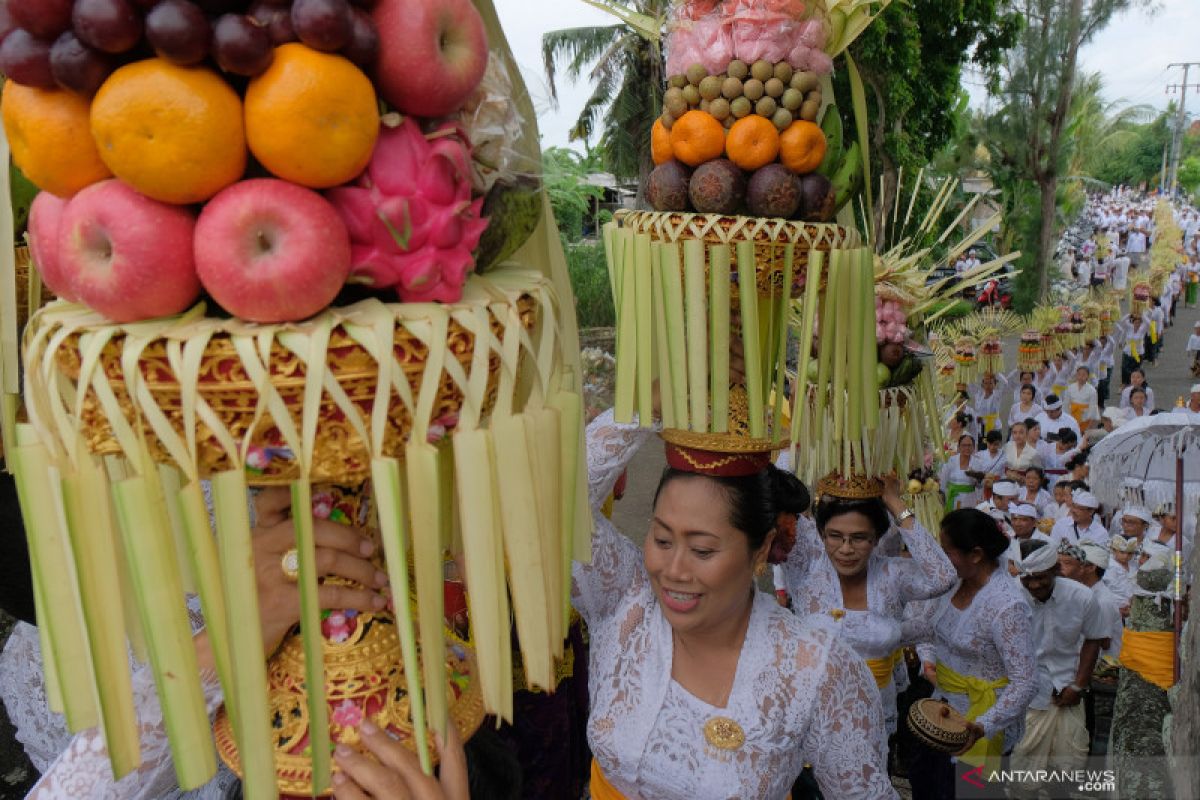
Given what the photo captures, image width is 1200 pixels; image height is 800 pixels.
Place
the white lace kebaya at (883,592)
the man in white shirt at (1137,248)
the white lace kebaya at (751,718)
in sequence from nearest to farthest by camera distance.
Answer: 1. the white lace kebaya at (751,718)
2. the white lace kebaya at (883,592)
3. the man in white shirt at (1137,248)

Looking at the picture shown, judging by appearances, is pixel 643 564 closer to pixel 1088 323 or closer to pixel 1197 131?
pixel 1088 323

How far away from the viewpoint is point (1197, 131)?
6775 centimetres

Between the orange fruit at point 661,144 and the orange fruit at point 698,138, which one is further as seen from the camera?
the orange fruit at point 661,144

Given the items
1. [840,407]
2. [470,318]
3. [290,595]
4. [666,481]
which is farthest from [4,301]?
[840,407]

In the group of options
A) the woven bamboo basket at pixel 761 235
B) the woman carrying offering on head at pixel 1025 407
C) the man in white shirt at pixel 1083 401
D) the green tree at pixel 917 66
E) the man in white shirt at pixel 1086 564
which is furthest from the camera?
the green tree at pixel 917 66

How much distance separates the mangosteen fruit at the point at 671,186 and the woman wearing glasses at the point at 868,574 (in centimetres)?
173

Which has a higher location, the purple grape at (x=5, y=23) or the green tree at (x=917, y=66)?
the green tree at (x=917, y=66)

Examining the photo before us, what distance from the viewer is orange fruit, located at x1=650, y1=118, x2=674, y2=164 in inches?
83.5

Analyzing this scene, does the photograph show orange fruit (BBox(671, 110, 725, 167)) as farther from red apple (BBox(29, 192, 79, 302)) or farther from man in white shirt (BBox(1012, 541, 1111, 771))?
man in white shirt (BBox(1012, 541, 1111, 771))

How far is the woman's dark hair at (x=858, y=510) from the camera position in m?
3.41

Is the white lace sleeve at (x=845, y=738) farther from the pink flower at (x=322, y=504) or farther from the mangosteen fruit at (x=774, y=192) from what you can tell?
the pink flower at (x=322, y=504)

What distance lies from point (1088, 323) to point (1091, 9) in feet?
29.8

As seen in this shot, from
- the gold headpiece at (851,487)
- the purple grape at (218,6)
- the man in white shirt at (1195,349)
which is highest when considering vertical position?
the purple grape at (218,6)

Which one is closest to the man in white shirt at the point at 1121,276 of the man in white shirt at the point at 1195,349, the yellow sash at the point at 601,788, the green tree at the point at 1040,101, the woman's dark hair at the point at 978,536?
the green tree at the point at 1040,101
